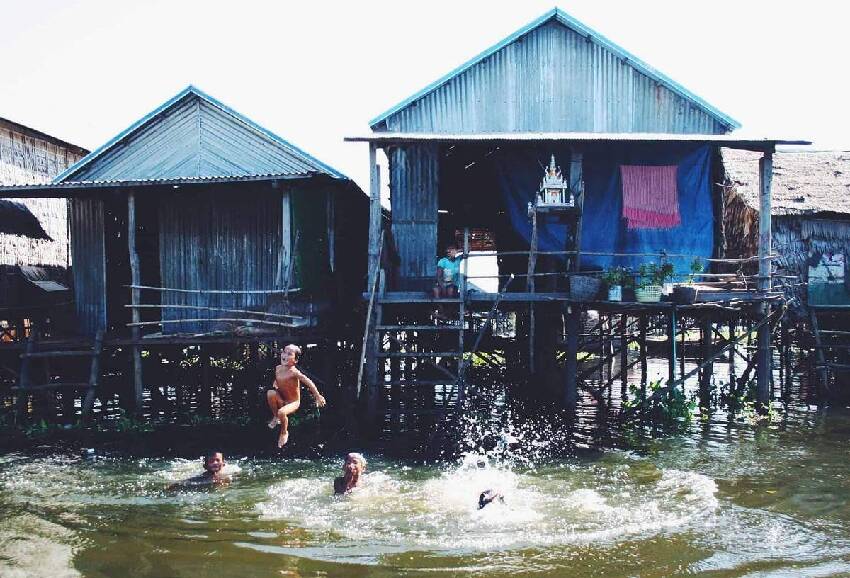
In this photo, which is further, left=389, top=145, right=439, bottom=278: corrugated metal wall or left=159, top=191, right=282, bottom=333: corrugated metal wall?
left=389, top=145, right=439, bottom=278: corrugated metal wall

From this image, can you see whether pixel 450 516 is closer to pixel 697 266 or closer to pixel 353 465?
pixel 353 465

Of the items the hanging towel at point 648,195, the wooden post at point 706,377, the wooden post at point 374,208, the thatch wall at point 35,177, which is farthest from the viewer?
the thatch wall at point 35,177

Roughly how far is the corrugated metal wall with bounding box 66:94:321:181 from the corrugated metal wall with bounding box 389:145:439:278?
1.84m

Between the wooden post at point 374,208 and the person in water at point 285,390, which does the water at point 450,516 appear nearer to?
the person in water at point 285,390

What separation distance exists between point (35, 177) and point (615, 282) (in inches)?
561

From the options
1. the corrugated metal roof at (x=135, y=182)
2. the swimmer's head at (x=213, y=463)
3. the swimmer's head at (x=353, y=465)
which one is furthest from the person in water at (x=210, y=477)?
the corrugated metal roof at (x=135, y=182)

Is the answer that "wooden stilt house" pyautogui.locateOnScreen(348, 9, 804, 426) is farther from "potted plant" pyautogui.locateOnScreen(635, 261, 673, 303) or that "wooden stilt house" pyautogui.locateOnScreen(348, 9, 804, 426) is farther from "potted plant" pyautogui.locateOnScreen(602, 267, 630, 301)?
"potted plant" pyautogui.locateOnScreen(602, 267, 630, 301)

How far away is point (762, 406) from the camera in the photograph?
14.5 meters

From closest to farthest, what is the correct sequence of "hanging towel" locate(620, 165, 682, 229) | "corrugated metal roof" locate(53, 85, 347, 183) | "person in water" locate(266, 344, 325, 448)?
"person in water" locate(266, 344, 325, 448) < "hanging towel" locate(620, 165, 682, 229) < "corrugated metal roof" locate(53, 85, 347, 183)

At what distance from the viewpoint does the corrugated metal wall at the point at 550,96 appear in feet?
51.3

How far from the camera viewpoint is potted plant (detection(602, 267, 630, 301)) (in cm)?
1288

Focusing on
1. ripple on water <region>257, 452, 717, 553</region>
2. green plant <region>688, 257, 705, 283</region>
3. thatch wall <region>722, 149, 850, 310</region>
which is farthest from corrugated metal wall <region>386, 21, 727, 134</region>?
ripple on water <region>257, 452, 717, 553</region>

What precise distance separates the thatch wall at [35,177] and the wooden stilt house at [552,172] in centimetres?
873

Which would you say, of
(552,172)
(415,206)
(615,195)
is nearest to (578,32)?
(615,195)
